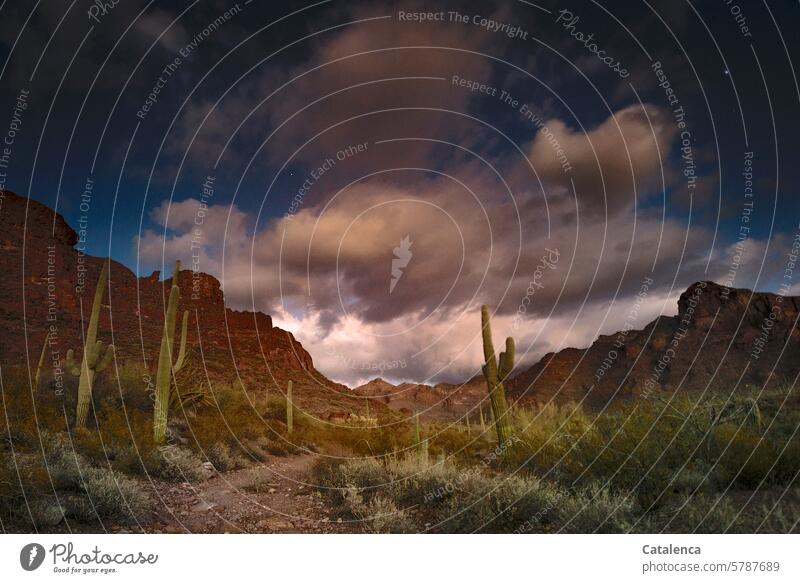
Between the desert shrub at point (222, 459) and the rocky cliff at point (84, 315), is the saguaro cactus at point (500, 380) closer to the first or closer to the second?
the desert shrub at point (222, 459)

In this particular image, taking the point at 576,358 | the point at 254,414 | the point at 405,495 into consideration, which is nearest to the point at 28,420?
the point at 405,495

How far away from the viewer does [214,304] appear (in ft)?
153

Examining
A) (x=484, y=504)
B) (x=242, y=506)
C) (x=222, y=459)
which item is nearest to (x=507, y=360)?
(x=484, y=504)

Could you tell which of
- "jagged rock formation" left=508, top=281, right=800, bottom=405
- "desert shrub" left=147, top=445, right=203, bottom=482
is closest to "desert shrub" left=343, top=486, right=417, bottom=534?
"desert shrub" left=147, top=445, right=203, bottom=482

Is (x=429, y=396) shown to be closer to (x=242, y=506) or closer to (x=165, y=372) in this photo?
(x=165, y=372)

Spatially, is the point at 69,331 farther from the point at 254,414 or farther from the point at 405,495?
the point at 405,495

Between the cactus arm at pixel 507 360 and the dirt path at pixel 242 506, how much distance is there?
4.67 metres

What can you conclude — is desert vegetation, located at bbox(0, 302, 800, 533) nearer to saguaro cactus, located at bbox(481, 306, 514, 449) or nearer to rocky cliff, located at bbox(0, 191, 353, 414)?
saguaro cactus, located at bbox(481, 306, 514, 449)

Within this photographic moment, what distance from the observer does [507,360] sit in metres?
11.2

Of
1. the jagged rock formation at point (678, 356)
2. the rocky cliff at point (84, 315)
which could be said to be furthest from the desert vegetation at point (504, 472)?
the jagged rock formation at point (678, 356)

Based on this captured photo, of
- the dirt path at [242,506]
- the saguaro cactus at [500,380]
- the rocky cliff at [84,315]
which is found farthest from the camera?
the rocky cliff at [84,315]

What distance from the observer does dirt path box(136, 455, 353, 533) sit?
26.1 feet

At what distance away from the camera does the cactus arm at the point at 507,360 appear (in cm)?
1112

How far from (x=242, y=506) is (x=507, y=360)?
6119 millimetres
